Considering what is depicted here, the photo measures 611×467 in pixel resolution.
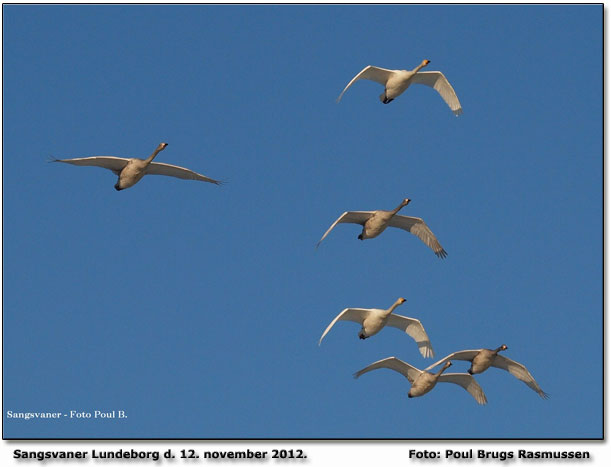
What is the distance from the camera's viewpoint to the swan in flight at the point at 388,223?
4731 cm

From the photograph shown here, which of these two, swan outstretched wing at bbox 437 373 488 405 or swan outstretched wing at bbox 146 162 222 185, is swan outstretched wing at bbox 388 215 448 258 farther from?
swan outstretched wing at bbox 146 162 222 185

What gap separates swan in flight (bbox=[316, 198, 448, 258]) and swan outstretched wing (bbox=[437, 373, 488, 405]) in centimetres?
457

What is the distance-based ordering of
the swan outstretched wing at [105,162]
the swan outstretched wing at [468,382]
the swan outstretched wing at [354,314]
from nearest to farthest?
the swan outstretched wing at [105,162], the swan outstretched wing at [354,314], the swan outstretched wing at [468,382]

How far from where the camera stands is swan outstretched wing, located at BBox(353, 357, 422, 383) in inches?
1852

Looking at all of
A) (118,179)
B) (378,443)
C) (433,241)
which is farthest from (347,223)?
(378,443)

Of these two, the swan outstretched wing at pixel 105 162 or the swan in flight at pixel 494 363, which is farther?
the swan in flight at pixel 494 363

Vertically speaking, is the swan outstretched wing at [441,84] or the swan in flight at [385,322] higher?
the swan outstretched wing at [441,84]

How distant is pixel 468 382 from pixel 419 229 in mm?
5632

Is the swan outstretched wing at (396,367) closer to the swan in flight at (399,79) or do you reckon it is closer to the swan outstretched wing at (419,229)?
the swan outstretched wing at (419,229)

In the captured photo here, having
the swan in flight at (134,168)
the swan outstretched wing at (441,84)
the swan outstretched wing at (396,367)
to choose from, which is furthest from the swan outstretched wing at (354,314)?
the swan outstretched wing at (441,84)

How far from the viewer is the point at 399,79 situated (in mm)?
48125

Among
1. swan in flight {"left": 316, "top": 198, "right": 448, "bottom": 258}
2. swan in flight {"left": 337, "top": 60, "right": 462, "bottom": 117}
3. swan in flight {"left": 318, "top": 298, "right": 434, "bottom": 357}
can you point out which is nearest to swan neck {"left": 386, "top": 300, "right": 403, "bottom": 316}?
swan in flight {"left": 318, "top": 298, "right": 434, "bottom": 357}

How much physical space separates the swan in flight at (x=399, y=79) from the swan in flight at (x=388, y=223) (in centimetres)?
382
